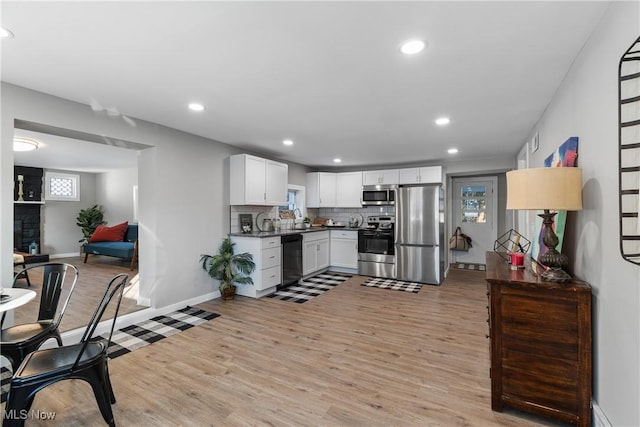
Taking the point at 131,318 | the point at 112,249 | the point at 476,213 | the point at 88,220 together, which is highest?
the point at 476,213

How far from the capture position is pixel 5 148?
2336 millimetres

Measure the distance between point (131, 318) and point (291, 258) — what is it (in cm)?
235

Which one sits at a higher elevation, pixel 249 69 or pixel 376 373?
pixel 249 69

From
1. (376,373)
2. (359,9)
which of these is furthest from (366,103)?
(376,373)

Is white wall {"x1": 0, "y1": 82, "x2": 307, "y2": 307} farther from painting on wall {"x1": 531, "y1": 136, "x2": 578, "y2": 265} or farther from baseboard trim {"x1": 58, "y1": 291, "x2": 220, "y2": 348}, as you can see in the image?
painting on wall {"x1": 531, "y1": 136, "x2": 578, "y2": 265}

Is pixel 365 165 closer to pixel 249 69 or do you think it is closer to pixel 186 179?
pixel 186 179

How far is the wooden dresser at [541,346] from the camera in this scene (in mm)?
1620

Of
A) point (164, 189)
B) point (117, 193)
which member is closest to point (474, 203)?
point (164, 189)

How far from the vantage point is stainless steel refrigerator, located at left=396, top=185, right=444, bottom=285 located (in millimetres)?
5211

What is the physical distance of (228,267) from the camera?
4.23 m

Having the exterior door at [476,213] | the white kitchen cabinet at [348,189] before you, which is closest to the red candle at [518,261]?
the white kitchen cabinet at [348,189]

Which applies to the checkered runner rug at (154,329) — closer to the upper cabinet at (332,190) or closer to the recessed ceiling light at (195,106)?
the recessed ceiling light at (195,106)

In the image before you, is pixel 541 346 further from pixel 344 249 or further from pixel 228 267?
pixel 344 249

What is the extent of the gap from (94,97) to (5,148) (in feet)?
2.47
